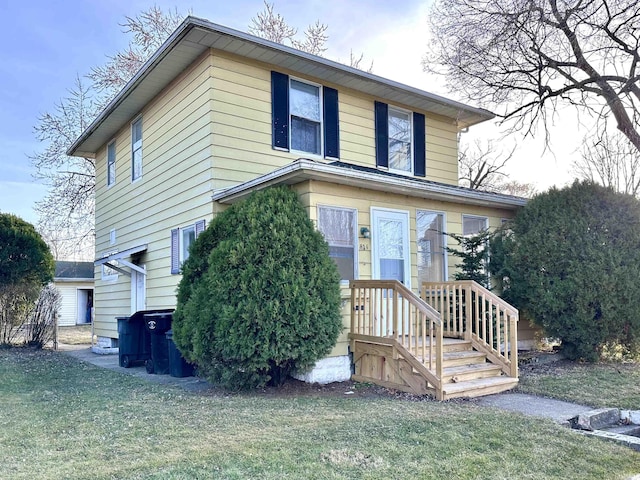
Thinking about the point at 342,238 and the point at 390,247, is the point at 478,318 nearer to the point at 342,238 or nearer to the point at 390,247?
the point at 390,247

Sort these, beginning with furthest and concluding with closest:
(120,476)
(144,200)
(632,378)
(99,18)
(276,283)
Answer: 1. (99,18)
2. (144,200)
3. (632,378)
4. (276,283)
5. (120,476)

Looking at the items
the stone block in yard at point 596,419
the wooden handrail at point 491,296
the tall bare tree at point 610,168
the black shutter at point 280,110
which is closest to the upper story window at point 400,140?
the black shutter at point 280,110

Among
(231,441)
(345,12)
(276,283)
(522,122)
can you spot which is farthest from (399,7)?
(231,441)

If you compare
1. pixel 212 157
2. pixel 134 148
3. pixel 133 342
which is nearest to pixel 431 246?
pixel 212 157

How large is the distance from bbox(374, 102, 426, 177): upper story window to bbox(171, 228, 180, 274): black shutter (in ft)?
13.1

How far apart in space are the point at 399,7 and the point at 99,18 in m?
8.81

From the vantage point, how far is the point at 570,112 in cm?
1079

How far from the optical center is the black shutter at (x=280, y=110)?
8508 mm

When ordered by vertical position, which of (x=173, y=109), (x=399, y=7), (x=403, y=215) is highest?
(x=399, y=7)

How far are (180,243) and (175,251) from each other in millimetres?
208

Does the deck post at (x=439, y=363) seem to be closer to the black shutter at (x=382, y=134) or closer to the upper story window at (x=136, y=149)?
the black shutter at (x=382, y=134)

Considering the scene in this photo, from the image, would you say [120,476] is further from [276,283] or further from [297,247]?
[297,247]

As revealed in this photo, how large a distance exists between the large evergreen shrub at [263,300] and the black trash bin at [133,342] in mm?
2689

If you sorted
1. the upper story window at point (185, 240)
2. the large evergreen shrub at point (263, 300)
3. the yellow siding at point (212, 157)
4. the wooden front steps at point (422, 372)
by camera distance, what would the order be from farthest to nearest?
1. the upper story window at point (185, 240)
2. the yellow siding at point (212, 157)
3. the wooden front steps at point (422, 372)
4. the large evergreen shrub at point (263, 300)
